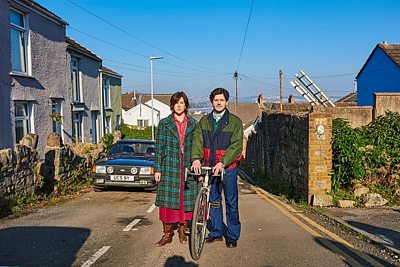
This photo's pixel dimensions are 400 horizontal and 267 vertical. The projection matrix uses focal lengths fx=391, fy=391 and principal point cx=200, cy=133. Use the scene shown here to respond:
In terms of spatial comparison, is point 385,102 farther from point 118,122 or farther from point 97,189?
point 118,122

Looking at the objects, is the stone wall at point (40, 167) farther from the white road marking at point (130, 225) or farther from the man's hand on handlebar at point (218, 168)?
the man's hand on handlebar at point (218, 168)

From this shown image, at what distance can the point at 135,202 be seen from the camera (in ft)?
31.1

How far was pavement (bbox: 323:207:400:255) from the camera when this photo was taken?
5889 millimetres

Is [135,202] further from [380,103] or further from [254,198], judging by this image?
[380,103]

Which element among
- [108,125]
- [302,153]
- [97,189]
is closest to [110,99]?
[108,125]

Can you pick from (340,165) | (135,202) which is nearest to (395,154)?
(340,165)

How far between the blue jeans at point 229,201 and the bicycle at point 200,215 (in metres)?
0.14

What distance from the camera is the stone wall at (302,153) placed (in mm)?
9094

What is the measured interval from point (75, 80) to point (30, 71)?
659 cm

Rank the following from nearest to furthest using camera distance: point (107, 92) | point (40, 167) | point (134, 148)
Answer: point (40, 167)
point (134, 148)
point (107, 92)

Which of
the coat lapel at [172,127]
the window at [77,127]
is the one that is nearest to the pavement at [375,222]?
the coat lapel at [172,127]

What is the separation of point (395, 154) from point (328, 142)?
164 centimetres

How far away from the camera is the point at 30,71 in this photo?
49.7 ft

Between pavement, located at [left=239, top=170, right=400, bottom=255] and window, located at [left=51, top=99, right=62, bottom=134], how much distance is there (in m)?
12.7
